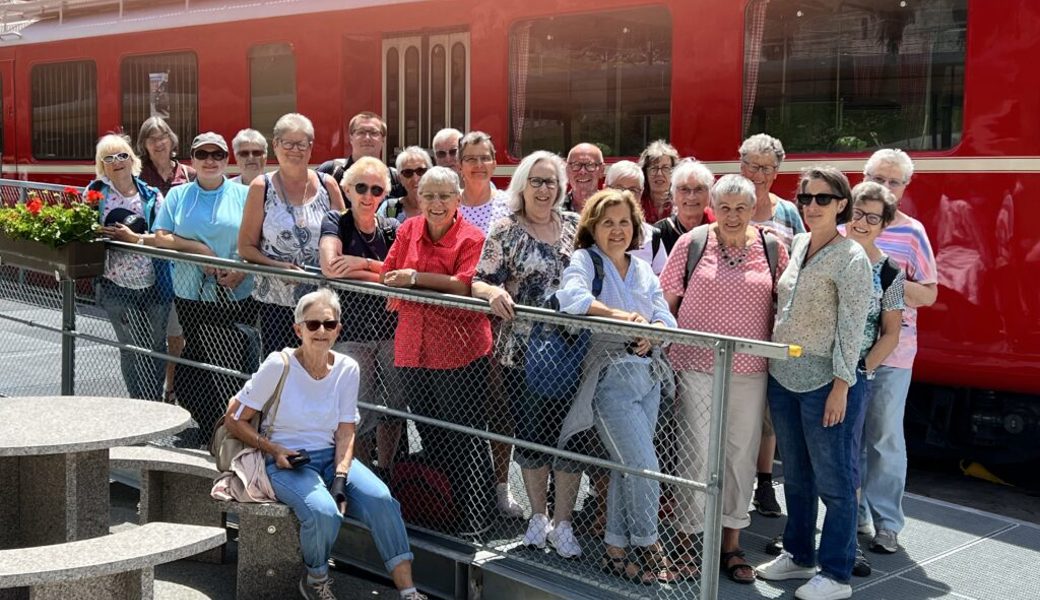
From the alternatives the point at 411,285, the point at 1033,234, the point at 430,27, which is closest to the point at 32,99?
the point at 430,27

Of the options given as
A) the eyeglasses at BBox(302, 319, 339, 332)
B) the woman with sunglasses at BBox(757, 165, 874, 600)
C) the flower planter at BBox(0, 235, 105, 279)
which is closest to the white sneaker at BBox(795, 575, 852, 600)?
the woman with sunglasses at BBox(757, 165, 874, 600)

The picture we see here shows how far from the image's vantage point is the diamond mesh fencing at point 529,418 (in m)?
4.30

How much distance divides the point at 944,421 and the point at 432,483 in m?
3.40

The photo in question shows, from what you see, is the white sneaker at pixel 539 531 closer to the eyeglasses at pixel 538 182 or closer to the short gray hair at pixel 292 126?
the eyeglasses at pixel 538 182

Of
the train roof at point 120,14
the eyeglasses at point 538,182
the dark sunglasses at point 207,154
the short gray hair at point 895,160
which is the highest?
the train roof at point 120,14

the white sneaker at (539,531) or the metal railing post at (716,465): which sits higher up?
the metal railing post at (716,465)

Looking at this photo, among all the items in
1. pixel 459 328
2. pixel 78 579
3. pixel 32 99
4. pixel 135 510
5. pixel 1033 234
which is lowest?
pixel 135 510

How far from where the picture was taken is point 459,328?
4.73 m

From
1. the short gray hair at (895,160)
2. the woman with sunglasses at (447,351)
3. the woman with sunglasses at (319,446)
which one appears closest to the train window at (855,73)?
the short gray hair at (895,160)

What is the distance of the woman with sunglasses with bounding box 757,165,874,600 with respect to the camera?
4375 millimetres

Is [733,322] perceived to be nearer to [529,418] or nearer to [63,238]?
[529,418]

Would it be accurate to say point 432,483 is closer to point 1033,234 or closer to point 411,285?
point 411,285

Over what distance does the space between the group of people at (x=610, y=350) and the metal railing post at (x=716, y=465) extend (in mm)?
238

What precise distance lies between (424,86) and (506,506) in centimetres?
467
